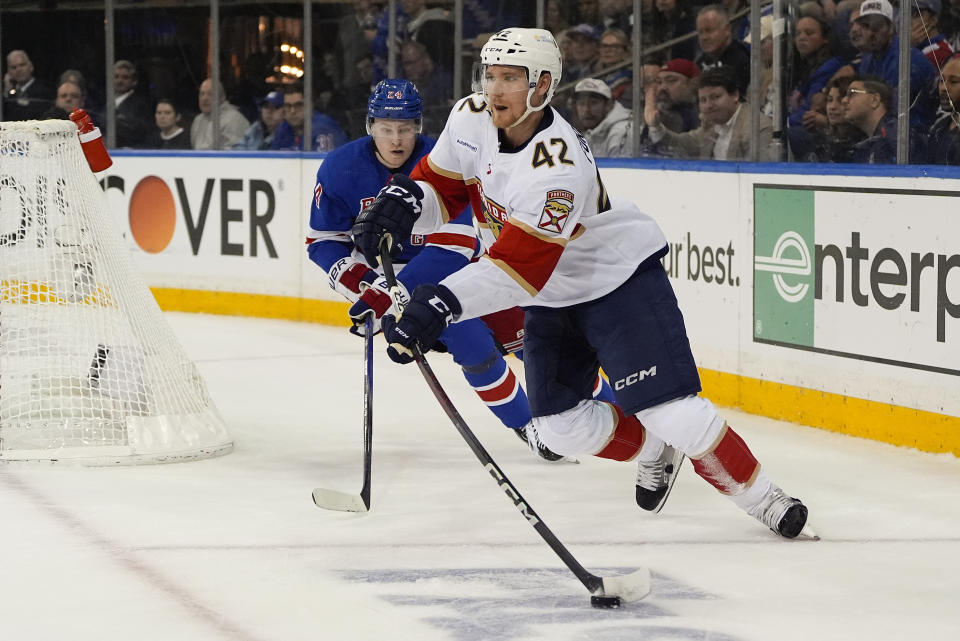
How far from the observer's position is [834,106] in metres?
5.18

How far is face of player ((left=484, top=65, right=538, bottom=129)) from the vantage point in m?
3.13

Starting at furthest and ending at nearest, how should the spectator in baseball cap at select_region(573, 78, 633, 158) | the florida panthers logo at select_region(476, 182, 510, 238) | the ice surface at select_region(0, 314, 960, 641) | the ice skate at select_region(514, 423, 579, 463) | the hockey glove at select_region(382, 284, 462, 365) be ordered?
the spectator in baseball cap at select_region(573, 78, 633, 158)
the ice skate at select_region(514, 423, 579, 463)
the florida panthers logo at select_region(476, 182, 510, 238)
the hockey glove at select_region(382, 284, 462, 365)
the ice surface at select_region(0, 314, 960, 641)

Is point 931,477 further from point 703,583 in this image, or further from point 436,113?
point 436,113

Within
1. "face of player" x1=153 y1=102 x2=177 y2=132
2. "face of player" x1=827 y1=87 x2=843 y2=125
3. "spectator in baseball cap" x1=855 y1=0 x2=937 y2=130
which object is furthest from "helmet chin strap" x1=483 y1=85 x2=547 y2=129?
"face of player" x1=153 y1=102 x2=177 y2=132

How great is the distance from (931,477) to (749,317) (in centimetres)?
125

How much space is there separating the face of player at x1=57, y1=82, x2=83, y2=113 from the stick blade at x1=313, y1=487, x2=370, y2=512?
5659 millimetres

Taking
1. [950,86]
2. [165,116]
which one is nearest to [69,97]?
[165,116]

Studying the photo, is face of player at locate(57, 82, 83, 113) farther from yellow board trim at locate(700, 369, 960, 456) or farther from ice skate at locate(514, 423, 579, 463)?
ice skate at locate(514, 423, 579, 463)

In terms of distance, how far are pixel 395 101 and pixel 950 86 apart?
1748 mm

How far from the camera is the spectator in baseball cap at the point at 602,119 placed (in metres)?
6.40

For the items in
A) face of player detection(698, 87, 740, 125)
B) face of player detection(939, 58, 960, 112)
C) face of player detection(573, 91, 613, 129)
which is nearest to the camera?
face of player detection(939, 58, 960, 112)

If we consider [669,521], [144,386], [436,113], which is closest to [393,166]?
[144,386]

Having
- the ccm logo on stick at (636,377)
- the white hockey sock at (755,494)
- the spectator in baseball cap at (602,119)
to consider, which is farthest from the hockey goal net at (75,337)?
the spectator in baseball cap at (602,119)

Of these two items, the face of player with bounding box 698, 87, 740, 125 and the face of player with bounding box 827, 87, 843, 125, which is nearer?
the face of player with bounding box 827, 87, 843, 125
